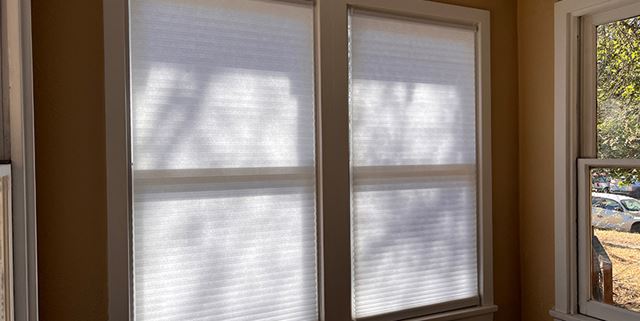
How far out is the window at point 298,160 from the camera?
6.07 ft

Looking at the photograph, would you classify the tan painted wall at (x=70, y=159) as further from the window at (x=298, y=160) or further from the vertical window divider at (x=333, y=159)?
the vertical window divider at (x=333, y=159)

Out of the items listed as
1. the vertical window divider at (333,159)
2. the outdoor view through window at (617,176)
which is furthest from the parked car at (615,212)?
the vertical window divider at (333,159)

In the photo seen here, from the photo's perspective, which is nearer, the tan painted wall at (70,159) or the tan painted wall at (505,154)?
the tan painted wall at (70,159)

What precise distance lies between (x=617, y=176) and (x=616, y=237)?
11.0 inches

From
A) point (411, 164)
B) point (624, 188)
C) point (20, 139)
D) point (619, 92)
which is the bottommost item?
point (624, 188)

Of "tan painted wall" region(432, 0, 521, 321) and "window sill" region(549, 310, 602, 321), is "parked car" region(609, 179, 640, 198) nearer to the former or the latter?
"tan painted wall" region(432, 0, 521, 321)

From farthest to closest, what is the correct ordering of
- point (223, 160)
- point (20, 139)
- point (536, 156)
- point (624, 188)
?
point (536, 156) < point (624, 188) < point (223, 160) < point (20, 139)

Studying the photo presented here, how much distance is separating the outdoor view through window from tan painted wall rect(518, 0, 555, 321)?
0.74 feet

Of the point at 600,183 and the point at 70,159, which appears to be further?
the point at 600,183

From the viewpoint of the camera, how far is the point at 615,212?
2271mm

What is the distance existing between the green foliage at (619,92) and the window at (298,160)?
0.52 metres

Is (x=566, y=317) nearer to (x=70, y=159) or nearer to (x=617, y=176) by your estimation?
(x=617, y=176)

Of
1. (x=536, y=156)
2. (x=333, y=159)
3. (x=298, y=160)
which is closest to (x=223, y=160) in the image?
(x=298, y=160)

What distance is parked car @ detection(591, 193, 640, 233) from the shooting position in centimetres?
219
